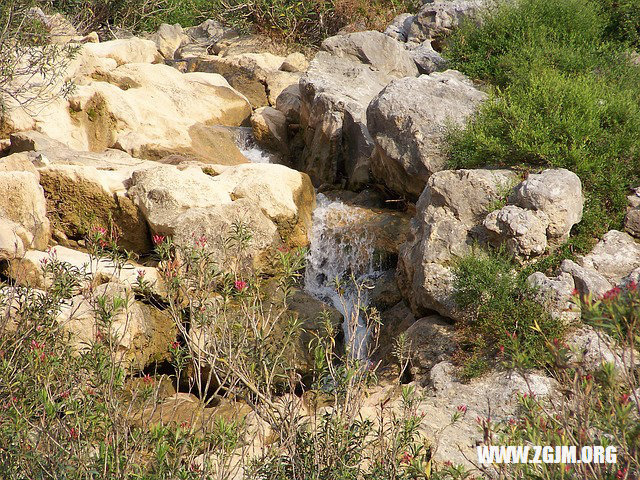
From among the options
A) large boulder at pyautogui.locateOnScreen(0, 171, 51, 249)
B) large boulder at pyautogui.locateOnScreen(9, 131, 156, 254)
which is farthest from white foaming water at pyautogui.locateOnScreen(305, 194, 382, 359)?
large boulder at pyautogui.locateOnScreen(0, 171, 51, 249)

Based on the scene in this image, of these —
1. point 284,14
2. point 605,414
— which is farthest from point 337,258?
point 284,14

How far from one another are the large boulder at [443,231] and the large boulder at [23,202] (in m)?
5.95

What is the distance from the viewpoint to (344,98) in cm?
1483

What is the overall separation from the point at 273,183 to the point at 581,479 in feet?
30.3

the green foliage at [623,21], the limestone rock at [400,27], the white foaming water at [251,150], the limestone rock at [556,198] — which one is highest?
the green foliage at [623,21]

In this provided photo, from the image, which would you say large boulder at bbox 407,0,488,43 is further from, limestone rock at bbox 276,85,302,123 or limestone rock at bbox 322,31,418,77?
limestone rock at bbox 276,85,302,123

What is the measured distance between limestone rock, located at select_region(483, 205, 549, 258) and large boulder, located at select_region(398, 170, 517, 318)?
46cm

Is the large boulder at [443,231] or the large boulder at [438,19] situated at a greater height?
the large boulder at [438,19]

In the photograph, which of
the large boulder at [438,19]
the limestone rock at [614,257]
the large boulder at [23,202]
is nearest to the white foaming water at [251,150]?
the large boulder at [23,202]

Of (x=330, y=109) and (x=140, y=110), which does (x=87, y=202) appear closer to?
(x=140, y=110)

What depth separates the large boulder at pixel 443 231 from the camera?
9.24m

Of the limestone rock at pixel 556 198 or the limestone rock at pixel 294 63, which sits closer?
the limestone rock at pixel 556 198

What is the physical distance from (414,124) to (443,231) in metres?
3.10

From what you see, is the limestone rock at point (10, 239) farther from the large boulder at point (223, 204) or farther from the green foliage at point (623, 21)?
the green foliage at point (623, 21)
